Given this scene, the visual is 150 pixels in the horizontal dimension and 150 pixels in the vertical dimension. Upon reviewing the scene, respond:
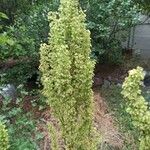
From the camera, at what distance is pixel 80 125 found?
3551 mm

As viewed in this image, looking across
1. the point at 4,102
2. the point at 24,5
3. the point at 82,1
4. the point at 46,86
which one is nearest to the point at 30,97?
the point at 4,102

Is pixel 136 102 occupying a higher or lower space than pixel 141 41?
higher

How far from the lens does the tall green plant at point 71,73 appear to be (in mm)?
3393

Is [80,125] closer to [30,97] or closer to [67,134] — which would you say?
[67,134]

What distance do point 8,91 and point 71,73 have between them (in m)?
4.47

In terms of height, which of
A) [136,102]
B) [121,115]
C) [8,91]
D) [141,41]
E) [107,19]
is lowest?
[141,41]

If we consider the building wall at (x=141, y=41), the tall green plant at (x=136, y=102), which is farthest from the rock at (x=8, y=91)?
the tall green plant at (x=136, y=102)

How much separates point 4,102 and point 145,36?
6.96 m

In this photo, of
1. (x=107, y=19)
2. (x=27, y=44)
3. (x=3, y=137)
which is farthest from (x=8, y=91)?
(x=3, y=137)

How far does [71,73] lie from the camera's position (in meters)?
3.47

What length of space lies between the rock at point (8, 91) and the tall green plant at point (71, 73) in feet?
13.6

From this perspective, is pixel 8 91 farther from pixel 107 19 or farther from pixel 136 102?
pixel 136 102

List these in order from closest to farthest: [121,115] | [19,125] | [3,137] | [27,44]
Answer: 1. [3,137]
2. [19,125]
3. [121,115]
4. [27,44]

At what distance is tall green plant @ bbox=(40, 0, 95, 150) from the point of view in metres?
3.39
